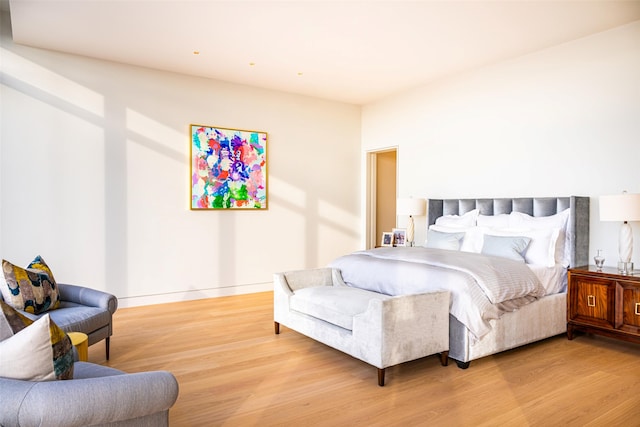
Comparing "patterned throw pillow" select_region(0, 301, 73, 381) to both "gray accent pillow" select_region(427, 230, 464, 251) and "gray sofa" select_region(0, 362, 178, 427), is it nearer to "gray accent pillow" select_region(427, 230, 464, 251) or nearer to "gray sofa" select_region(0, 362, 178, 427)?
"gray sofa" select_region(0, 362, 178, 427)

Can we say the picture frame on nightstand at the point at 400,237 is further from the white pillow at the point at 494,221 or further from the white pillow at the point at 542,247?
the white pillow at the point at 542,247

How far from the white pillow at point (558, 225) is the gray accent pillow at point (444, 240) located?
1.94ft

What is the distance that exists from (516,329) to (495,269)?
19.7 inches

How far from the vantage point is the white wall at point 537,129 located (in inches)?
156

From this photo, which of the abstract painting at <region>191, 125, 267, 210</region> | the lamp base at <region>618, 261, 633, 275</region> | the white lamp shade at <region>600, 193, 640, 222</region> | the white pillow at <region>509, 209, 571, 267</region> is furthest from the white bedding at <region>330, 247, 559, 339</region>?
the abstract painting at <region>191, 125, 267, 210</region>

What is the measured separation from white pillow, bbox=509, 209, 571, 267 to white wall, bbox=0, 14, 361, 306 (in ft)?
9.98

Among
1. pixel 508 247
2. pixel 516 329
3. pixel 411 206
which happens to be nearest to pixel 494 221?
pixel 508 247

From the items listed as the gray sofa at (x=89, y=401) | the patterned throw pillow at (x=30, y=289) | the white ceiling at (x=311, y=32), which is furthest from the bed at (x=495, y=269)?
the patterned throw pillow at (x=30, y=289)

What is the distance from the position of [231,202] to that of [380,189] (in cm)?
281

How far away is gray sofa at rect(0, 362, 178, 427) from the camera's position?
1.33m

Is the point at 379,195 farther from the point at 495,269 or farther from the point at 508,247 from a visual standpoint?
the point at 495,269

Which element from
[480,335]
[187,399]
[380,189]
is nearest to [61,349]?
[187,399]

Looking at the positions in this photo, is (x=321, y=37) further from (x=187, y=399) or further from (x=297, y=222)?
(x=187, y=399)

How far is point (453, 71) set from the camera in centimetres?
522
